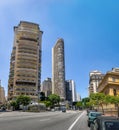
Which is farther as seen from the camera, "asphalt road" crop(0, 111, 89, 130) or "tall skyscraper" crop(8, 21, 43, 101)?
"tall skyscraper" crop(8, 21, 43, 101)

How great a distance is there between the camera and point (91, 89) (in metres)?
190

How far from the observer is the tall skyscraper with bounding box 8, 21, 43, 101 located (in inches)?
5207

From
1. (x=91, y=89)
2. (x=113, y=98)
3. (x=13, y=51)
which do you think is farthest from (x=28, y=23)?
(x=113, y=98)

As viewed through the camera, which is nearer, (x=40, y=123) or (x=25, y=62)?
(x=40, y=123)

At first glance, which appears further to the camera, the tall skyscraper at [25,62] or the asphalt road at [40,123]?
the tall skyscraper at [25,62]

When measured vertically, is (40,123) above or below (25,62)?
below

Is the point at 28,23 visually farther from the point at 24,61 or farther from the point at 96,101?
the point at 96,101

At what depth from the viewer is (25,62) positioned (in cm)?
13762

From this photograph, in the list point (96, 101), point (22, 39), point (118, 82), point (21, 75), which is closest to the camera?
point (96, 101)

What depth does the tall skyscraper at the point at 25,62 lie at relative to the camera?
5207 inches

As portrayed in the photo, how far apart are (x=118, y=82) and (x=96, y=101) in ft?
45.9

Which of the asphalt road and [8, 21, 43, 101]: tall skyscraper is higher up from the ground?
[8, 21, 43, 101]: tall skyscraper

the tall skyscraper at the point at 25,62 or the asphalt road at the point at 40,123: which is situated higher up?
the tall skyscraper at the point at 25,62

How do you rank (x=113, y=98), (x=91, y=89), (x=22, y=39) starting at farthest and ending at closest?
(x=91, y=89)
(x=22, y=39)
(x=113, y=98)
